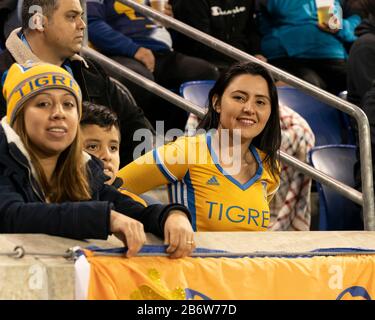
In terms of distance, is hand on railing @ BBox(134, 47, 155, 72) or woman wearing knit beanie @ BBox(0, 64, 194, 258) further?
hand on railing @ BBox(134, 47, 155, 72)

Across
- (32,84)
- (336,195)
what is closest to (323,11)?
(336,195)

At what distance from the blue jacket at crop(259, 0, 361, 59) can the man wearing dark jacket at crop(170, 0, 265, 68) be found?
3.8 inches

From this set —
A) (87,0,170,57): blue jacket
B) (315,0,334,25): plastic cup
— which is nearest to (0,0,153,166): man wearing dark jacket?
(87,0,170,57): blue jacket

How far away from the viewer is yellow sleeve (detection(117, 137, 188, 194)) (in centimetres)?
382

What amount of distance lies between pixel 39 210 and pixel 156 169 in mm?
961

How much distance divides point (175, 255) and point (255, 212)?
932 mm

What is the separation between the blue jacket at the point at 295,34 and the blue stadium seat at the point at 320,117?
438mm

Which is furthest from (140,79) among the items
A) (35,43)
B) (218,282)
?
(218,282)

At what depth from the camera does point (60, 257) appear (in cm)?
280

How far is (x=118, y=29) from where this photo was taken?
5.79m

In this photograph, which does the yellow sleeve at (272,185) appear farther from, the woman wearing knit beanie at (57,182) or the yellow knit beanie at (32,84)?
the yellow knit beanie at (32,84)

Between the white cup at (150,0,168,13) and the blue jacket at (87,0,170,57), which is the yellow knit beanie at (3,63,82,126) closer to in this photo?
the blue jacket at (87,0,170,57)

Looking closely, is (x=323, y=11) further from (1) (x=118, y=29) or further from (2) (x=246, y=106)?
(2) (x=246, y=106)

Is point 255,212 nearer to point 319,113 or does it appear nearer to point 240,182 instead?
point 240,182
